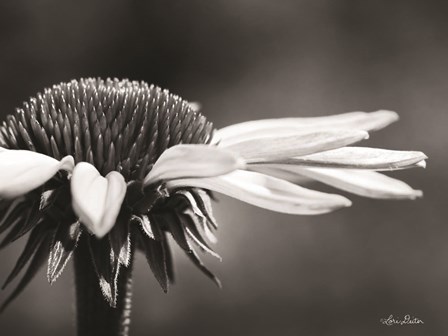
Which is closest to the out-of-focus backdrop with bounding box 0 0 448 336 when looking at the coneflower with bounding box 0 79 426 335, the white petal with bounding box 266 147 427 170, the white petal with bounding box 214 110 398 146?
the white petal with bounding box 214 110 398 146

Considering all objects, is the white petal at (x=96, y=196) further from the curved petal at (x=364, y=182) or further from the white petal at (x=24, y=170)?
the curved petal at (x=364, y=182)

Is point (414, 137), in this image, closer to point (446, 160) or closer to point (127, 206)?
point (446, 160)

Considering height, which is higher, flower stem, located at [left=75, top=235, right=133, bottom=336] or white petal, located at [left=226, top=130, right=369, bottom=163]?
white petal, located at [left=226, top=130, right=369, bottom=163]

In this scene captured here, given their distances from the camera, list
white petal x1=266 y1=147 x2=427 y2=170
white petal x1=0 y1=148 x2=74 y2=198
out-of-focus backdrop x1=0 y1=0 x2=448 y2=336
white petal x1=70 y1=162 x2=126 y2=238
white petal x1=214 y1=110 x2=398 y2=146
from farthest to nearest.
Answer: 1. out-of-focus backdrop x1=0 y1=0 x2=448 y2=336
2. white petal x1=214 y1=110 x2=398 y2=146
3. white petal x1=266 y1=147 x2=427 y2=170
4. white petal x1=0 y1=148 x2=74 y2=198
5. white petal x1=70 y1=162 x2=126 y2=238

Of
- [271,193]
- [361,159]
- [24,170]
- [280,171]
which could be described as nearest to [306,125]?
[280,171]

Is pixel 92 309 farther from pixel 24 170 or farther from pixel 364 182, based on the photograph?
pixel 364 182

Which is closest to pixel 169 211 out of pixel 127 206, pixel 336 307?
pixel 127 206

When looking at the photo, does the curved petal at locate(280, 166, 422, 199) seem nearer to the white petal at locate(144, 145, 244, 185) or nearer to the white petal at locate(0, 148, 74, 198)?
the white petal at locate(144, 145, 244, 185)

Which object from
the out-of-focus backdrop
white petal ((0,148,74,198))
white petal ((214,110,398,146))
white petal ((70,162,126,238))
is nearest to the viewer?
white petal ((70,162,126,238))
